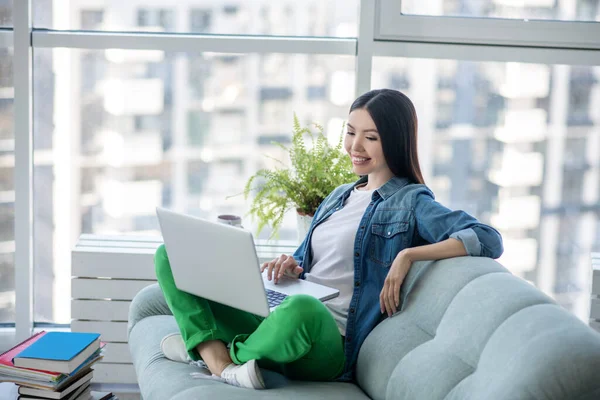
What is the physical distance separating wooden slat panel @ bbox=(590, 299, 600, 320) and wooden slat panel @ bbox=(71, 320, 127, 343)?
6.23 ft

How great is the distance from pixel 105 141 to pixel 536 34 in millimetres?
2027

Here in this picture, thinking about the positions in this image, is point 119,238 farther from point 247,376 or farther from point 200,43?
point 247,376

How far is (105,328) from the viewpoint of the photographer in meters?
3.15

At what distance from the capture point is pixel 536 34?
343cm

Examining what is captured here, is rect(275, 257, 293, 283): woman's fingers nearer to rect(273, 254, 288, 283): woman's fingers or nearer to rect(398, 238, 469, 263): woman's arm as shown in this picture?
rect(273, 254, 288, 283): woman's fingers

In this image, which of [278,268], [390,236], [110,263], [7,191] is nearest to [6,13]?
[7,191]

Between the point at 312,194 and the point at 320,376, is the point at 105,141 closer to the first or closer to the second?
the point at 312,194

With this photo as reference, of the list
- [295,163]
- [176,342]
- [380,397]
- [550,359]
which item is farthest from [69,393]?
[550,359]

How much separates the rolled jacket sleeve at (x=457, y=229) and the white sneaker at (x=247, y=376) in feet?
2.15

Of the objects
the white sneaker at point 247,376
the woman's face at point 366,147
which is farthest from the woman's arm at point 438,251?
the white sneaker at point 247,376

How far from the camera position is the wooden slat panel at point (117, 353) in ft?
10.4

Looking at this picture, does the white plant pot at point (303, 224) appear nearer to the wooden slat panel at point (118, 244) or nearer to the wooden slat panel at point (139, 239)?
the wooden slat panel at point (139, 239)

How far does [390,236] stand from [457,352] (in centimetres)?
53

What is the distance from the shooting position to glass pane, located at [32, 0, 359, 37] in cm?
347
